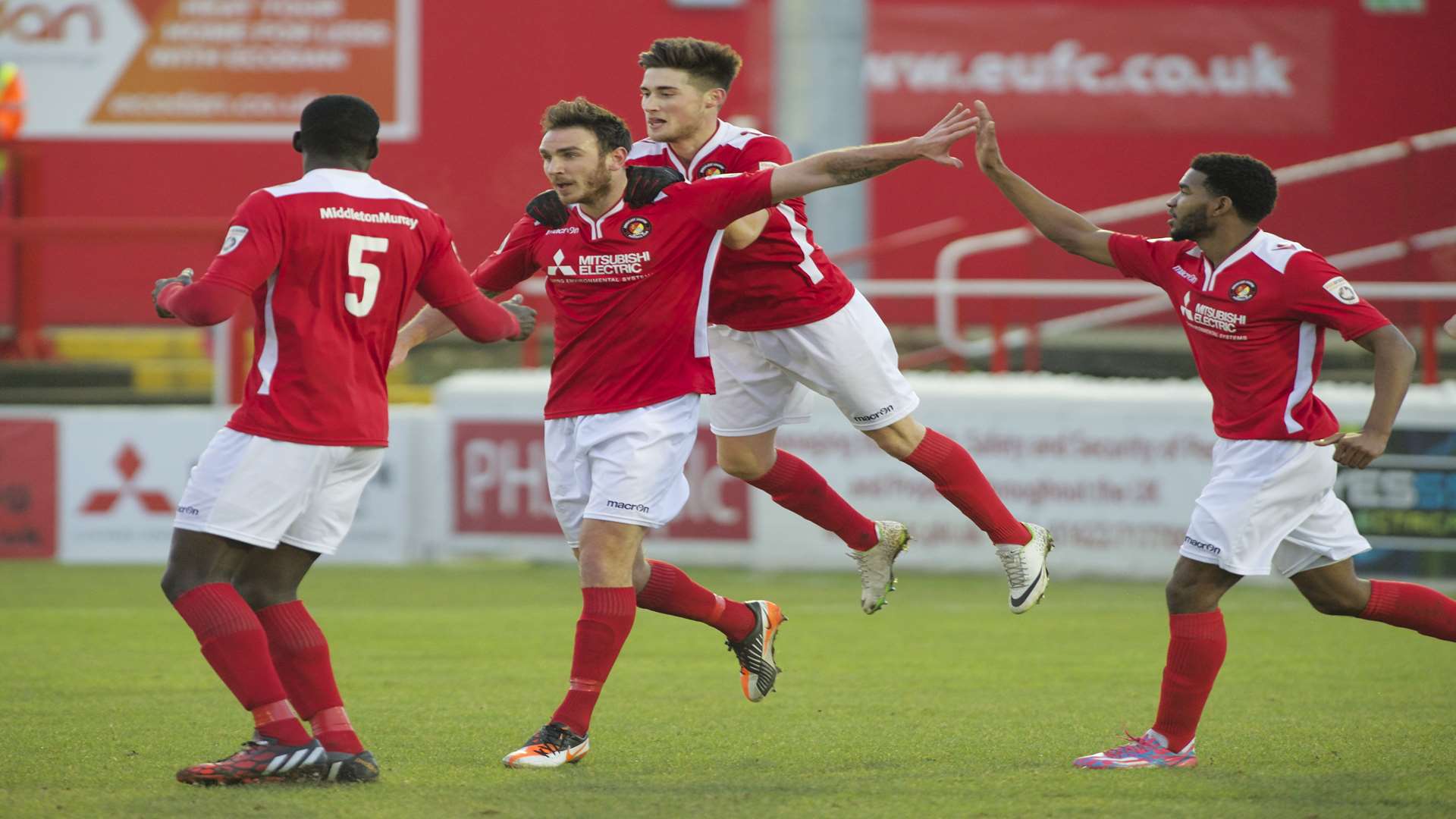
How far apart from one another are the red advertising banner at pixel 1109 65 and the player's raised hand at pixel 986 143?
42.9 feet

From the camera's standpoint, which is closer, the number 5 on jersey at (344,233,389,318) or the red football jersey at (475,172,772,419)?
the number 5 on jersey at (344,233,389,318)

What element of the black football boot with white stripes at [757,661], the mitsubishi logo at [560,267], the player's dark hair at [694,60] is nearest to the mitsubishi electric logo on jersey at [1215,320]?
the player's dark hair at [694,60]

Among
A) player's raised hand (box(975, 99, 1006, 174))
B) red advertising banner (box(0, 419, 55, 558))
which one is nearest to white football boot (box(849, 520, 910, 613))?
player's raised hand (box(975, 99, 1006, 174))

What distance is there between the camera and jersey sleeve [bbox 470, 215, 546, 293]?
6.02 m

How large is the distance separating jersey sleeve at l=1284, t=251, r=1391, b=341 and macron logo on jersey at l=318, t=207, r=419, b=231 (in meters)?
2.64

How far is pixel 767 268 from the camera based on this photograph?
21.1 ft

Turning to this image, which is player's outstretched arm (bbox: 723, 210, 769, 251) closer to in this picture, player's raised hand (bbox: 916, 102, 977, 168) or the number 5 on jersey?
player's raised hand (bbox: 916, 102, 977, 168)

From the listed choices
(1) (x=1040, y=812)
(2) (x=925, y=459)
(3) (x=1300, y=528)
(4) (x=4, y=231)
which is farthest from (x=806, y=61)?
(1) (x=1040, y=812)

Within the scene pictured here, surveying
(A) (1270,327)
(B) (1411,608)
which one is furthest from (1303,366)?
(B) (1411,608)

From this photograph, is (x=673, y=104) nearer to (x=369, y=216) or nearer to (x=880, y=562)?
(x=369, y=216)

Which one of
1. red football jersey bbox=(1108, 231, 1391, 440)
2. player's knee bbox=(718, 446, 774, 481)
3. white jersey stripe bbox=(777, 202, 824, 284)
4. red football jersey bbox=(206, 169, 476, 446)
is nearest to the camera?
red football jersey bbox=(206, 169, 476, 446)

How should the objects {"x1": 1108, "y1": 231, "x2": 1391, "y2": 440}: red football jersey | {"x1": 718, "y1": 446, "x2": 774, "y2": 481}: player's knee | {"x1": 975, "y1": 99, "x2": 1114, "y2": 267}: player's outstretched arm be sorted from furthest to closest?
1. {"x1": 718, "y1": 446, "x2": 774, "y2": 481}: player's knee
2. {"x1": 975, "y1": 99, "x2": 1114, "y2": 267}: player's outstretched arm
3. {"x1": 1108, "y1": 231, "x2": 1391, "y2": 440}: red football jersey

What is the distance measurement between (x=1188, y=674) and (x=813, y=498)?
1741 millimetres

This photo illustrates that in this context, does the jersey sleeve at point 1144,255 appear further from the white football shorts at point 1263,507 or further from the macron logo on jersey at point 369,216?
the macron logo on jersey at point 369,216
